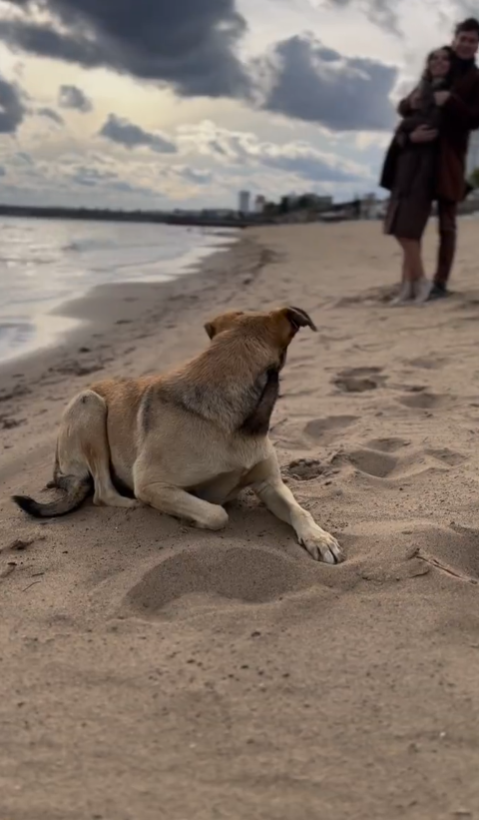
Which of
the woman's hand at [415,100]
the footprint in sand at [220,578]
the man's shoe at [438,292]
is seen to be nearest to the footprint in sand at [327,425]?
the footprint in sand at [220,578]

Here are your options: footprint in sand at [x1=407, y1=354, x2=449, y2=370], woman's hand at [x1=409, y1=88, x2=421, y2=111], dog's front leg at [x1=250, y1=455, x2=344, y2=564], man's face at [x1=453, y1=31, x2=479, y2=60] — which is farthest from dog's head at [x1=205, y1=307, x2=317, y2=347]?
man's face at [x1=453, y1=31, x2=479, y2=60]

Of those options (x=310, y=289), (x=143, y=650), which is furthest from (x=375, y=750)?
(x=310, y=289)

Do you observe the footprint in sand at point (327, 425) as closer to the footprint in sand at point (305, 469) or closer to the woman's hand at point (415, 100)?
the footprint in sand at point (305, 469)

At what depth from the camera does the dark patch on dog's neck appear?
395 centimetres

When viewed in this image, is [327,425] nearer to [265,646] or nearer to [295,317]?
[295,317]

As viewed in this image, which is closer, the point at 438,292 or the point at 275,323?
the point at 275,323

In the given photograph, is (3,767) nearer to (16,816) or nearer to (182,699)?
(16,816)

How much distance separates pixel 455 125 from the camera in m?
9.73

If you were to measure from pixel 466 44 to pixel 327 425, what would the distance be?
636 centimetres

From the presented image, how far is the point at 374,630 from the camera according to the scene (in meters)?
2.88

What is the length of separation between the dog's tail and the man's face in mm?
7768

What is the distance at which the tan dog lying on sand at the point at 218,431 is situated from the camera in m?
3.93

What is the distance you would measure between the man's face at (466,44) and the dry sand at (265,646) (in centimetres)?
593

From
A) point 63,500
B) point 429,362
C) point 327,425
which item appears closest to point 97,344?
point 429,362
